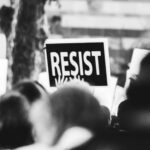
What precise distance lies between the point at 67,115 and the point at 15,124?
0.56 ft

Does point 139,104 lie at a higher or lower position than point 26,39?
lower

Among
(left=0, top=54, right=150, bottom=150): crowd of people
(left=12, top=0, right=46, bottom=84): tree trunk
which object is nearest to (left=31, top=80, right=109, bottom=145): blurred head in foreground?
(left=0, top=54, right=150, bottom=150): crowd of people

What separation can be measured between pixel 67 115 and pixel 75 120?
3cm

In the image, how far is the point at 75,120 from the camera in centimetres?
113

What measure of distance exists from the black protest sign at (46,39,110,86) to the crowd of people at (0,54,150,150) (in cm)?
4

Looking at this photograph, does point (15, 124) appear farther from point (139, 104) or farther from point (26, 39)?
point (139, 104)

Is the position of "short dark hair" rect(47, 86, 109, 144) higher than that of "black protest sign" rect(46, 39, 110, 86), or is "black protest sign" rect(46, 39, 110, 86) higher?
"black protest sign" rect(46, 39, 110, 86)

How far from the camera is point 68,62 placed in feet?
3.82

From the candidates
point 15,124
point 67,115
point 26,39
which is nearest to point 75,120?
point 67,115

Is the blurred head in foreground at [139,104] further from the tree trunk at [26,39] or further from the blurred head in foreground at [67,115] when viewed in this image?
the tree trunk at [26,39]

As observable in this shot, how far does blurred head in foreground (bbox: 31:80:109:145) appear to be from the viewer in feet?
3.69

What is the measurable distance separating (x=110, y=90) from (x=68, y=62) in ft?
0.55

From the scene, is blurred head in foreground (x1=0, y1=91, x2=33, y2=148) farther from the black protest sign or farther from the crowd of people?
the black protest sign

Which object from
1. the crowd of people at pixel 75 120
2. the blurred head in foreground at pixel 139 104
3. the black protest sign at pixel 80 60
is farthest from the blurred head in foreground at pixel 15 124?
the blurred head in foreground at pixel 139 104
